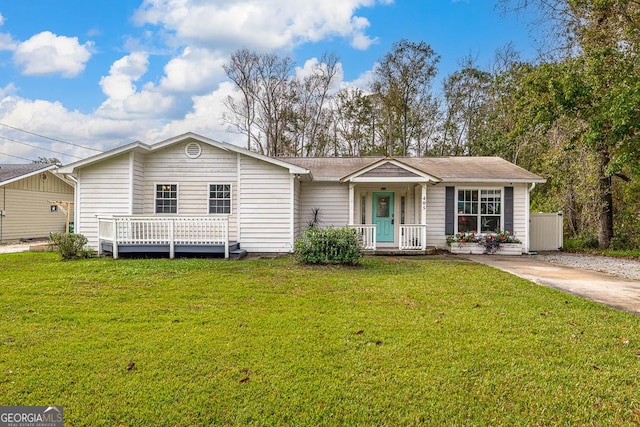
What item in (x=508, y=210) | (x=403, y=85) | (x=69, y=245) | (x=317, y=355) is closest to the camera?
(x=317, y=355)

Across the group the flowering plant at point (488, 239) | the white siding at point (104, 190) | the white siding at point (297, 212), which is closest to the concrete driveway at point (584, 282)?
the flowering plant at point (488, 239)

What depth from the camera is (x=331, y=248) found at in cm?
870

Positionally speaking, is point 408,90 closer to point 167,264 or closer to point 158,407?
point 167,264

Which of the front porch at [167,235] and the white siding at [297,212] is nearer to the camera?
the front porch at [167,235]

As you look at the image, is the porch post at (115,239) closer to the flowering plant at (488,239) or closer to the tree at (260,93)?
the flowering plant at (488,239)

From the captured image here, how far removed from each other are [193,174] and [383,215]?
6726mm

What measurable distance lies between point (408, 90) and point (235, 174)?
1793 cm

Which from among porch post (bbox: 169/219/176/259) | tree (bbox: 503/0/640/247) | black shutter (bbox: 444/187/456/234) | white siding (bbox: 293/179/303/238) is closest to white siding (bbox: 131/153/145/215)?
porch post (bbox: 169/219/176/259)

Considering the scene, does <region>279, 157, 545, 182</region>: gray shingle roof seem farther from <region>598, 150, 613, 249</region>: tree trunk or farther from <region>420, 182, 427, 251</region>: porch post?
<region>598, 150, 613, 249</region>: tree trunk

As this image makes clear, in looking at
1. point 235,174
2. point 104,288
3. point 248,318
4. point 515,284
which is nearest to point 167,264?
point 104,288

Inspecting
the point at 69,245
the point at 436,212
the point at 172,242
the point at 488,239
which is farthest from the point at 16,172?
the point at 488,239

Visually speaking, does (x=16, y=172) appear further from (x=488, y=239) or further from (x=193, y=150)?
(x=488, y=239)

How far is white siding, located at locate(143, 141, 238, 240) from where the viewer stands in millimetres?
11336
